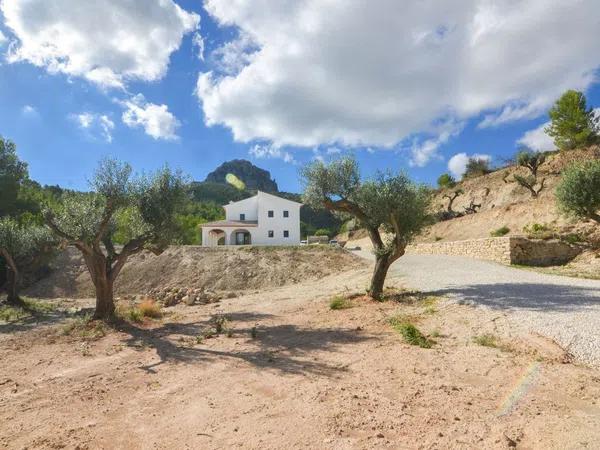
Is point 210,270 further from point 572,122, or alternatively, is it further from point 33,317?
point 572,122

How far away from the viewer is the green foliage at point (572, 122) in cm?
4462

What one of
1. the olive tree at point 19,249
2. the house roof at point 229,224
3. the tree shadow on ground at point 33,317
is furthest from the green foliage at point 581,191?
the house roof at point 229,224

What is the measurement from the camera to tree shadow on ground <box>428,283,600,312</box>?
11.2m

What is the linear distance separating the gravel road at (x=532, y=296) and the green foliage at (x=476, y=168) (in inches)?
1771

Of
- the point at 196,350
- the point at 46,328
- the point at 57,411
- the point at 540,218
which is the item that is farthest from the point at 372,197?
the point at 540,218

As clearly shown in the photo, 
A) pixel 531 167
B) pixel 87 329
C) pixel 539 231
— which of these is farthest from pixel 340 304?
pixel 531 167

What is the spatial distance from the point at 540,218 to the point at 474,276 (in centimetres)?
1728

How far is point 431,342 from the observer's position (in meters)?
9.22

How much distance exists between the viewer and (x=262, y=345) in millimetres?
10453

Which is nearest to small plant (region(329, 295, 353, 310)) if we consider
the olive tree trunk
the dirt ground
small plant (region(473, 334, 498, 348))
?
the olive tree trunk

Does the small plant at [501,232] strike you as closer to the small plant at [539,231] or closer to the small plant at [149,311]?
the small plant at [539,231]

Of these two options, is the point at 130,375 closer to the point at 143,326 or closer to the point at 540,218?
the point at 143,326

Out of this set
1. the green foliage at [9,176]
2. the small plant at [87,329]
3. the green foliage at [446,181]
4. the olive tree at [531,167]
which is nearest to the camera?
the small plant at [87,329]

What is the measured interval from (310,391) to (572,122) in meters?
53.4
